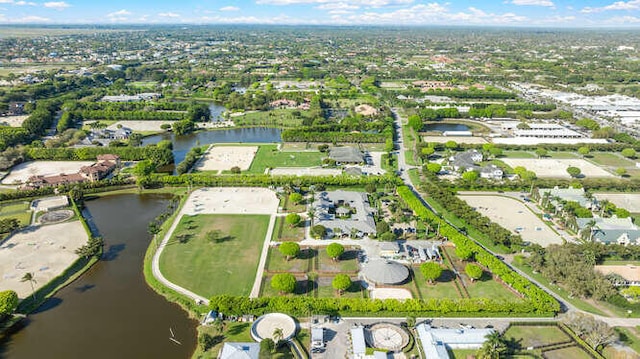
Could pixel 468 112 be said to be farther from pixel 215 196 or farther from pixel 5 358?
pixel 5 358

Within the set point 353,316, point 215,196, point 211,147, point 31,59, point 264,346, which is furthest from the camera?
A: point 31,59

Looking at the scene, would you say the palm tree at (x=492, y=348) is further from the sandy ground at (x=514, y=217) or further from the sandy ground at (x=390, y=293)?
the sandy ground at (x=514, y=217)

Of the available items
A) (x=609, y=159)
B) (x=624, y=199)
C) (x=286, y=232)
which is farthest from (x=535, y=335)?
(x=609, y=159)

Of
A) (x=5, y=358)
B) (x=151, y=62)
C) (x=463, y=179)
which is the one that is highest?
(x=151, y=62)

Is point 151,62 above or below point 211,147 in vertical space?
above

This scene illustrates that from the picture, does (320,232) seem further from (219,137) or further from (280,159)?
(219,137)

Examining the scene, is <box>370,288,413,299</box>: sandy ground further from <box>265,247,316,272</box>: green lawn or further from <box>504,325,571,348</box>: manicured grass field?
<box>504,325,571,348</box>: manicured grass field

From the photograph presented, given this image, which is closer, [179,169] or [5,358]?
[5,358]

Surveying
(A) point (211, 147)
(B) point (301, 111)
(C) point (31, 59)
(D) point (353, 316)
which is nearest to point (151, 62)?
(C) point (31, 59)
